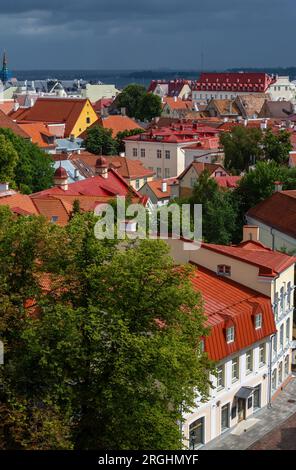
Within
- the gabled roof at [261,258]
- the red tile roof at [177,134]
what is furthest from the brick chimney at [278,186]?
the red tile roof at [177,134]

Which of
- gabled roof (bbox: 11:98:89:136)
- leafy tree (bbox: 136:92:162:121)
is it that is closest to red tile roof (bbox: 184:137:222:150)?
gabled roof (bbox: 11:98:89:136)

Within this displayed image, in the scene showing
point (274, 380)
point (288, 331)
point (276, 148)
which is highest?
point (276, 148)

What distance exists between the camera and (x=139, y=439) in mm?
22594

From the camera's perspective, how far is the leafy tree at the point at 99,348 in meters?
22.3

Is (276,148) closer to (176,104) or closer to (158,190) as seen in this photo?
(158,190)

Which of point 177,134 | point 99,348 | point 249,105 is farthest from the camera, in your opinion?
point 249,105

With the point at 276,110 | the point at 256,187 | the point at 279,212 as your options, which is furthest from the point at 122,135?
the point at 279,212

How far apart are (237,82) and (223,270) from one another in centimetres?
14693

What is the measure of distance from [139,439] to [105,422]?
0.98m

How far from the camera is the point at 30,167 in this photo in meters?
60.0

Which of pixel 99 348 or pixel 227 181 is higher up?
pixel 99 348

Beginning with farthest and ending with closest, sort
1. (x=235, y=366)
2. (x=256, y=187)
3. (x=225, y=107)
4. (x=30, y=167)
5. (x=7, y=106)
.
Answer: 1. (x=225, y=107)
2. (x=7, y=106)
3. (x=30, y=167)
4. (x=256, y=187)
5. (x=235, y=366)

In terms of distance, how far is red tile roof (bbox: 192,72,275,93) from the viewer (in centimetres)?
17250
